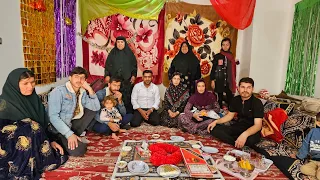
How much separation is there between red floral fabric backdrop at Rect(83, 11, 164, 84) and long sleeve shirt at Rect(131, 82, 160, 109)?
0.83 m

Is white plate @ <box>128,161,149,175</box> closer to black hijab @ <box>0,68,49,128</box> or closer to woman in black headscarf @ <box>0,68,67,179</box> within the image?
woman in black headscarf @ <box>0,68,67,179</box>

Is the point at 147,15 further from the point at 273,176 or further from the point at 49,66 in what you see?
the point at 273,176

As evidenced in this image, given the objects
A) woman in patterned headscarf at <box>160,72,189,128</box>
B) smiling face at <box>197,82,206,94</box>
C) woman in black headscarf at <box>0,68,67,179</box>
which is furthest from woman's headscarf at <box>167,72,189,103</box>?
woman in black headscarf at <box>0,68,67,179</box>

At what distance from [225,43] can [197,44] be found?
59 cm

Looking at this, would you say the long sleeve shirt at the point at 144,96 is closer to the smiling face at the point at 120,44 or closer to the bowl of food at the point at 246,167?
the smiling face at the point at 120,44

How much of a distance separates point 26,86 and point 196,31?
122 inches

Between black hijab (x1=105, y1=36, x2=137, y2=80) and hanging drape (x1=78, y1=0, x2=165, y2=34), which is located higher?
hanging drape (x1=78, y1=0, x2=165, y2=34)

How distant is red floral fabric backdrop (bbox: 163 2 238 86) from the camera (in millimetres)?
4109

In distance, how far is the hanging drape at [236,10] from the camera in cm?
322

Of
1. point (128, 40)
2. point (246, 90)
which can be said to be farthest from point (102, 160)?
point (128, 40)

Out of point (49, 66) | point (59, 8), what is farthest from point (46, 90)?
point (59, 8)

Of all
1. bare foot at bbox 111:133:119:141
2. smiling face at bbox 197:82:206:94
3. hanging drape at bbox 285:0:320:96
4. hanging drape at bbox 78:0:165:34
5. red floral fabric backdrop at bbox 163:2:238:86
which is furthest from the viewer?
red floral fabric backdrop at bbox 163:2:238:86

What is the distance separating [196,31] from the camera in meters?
4.18

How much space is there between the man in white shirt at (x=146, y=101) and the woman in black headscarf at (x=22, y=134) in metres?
1.58
